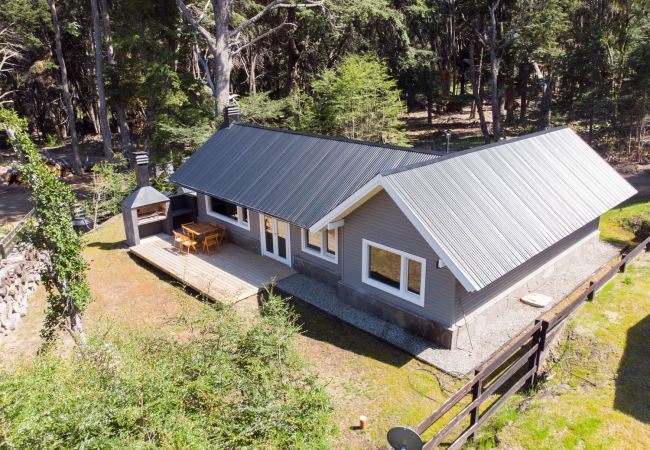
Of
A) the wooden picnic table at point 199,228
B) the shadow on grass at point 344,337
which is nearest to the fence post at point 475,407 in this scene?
the shadow on grass at point 344,337

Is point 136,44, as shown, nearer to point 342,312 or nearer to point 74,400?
point 342,312

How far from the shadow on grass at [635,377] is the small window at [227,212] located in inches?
474

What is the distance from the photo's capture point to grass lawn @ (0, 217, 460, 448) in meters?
9.41

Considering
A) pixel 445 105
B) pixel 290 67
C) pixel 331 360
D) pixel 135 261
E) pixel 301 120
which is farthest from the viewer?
pixel 445 105

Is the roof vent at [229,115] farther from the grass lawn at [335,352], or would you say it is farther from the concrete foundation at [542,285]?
the concrete foundation at [542,285]

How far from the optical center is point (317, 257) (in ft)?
48.0

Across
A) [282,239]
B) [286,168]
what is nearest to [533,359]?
[282,239]

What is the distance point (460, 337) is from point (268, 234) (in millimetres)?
7715

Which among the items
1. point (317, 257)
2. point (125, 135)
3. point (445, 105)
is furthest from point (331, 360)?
point (445, 105)

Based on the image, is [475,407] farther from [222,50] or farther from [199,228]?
[222,50]

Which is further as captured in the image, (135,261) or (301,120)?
(301,120)

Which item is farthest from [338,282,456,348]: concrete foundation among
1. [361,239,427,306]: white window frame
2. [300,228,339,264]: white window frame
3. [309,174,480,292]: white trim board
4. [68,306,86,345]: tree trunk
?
[68,306,86,345]: tree trunk

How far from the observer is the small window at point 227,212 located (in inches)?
679

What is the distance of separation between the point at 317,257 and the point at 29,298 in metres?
9.36
